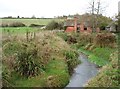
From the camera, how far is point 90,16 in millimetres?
71938

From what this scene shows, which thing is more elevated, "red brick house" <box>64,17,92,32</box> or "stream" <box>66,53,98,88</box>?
"red brick house" <box>64,17,92,32</box>

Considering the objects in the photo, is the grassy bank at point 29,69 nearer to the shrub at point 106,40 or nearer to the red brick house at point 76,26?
the shrub at point 106,40

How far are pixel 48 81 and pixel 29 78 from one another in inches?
51.4

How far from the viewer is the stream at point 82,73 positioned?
2292 cm

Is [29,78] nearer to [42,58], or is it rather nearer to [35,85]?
Result: [35,85]

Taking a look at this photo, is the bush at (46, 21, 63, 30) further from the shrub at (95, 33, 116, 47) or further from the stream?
the stream

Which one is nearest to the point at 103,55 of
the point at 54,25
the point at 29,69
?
the point at 29,69

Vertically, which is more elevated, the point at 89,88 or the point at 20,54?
the point at 20,54

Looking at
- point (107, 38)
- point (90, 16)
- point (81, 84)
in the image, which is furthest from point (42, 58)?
point (90, 16)

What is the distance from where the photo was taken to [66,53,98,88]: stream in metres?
22.9

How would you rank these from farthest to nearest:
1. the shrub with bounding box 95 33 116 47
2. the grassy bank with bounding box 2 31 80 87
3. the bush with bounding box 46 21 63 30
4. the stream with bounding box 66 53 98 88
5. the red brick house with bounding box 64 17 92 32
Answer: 1. the bush with bounding box 46 21 63 30
2. the red brick house with bounding box 64 17 92 32
3. the shrub with bounding box 95 33 116 47
4. the stream with bounding box 66 53 98 88
5. the grassy bank with bounding box 2 31 80 87

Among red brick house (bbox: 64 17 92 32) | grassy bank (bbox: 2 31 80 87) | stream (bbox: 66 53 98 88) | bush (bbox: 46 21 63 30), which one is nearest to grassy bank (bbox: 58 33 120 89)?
stream (bbox: 66 53 98 88)

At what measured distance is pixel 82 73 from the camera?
27.6 meters

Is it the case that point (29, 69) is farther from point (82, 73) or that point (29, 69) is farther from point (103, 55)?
point (103, 55)
